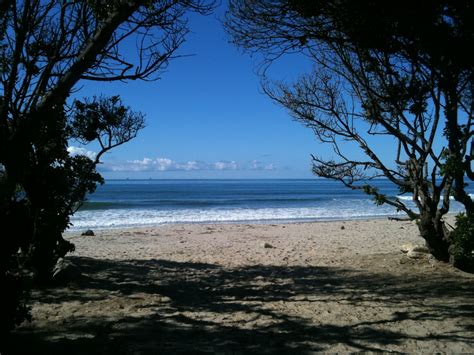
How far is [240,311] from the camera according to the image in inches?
209

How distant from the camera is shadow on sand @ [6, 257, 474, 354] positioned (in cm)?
409

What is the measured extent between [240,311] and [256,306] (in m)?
0.31

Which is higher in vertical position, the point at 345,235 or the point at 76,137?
the point at 76,137

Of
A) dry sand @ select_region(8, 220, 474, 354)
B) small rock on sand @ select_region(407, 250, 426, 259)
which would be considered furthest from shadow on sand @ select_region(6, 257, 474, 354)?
small rock on sand @ select_region(407, 250, 426, 259)

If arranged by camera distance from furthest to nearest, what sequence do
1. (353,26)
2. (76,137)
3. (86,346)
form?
(76,137), (353,26), (86,346)

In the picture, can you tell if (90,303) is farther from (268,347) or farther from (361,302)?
(361,302)

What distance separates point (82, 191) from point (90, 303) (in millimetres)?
2084

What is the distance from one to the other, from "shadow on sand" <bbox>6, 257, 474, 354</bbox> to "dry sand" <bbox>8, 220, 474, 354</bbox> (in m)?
0.01

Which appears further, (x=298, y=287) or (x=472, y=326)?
(x=298, y=287)

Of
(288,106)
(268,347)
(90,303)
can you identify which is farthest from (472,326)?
(288,106)

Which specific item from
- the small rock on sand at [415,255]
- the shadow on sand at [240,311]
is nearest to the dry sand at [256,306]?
the shadow on sand at [240,311]

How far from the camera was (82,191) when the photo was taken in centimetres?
691

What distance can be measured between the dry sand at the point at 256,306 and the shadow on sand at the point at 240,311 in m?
0.01

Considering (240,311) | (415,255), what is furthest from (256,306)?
(415,255)
